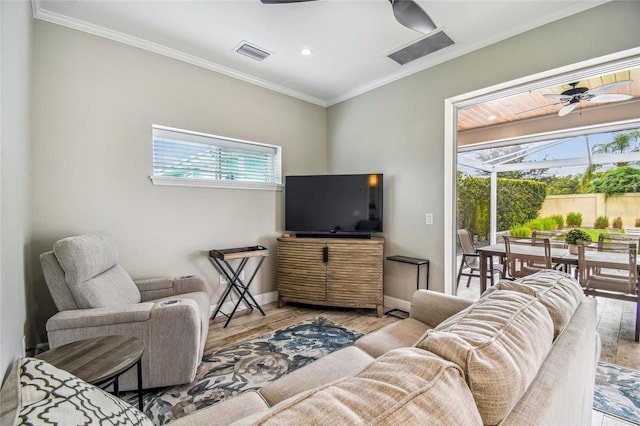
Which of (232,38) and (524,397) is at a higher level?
(232,38)

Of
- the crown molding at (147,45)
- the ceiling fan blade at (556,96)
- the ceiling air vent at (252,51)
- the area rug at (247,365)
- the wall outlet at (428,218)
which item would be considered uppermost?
the ceiling air vent at (252,51)

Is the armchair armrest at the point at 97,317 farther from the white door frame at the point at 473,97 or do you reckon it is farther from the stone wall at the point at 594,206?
the stone wall at the point at 594,206

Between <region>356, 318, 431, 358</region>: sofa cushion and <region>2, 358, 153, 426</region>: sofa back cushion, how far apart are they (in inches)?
42.4

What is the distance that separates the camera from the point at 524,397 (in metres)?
0.68

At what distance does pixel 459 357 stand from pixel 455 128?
116 inches

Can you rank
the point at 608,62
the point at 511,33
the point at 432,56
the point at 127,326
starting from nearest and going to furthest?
the point at 127,326
the point at 608,62
the point at 511,33
the point at 432,56

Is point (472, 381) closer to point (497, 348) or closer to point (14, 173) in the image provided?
point (497, 348)

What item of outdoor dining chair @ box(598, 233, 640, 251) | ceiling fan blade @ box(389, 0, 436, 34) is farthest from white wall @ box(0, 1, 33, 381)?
outdoor dining chair @ box(598, 233, 640, 251)

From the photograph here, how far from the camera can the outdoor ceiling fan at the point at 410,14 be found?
186cm

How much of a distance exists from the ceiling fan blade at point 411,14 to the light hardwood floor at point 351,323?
2.66 m

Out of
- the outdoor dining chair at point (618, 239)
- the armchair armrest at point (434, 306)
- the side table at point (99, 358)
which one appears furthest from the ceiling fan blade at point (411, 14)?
the outdoor dining chair at point (618, 239)

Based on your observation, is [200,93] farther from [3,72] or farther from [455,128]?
[455,128]

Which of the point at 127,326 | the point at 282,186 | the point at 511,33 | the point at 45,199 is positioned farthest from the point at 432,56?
the point at 45,199

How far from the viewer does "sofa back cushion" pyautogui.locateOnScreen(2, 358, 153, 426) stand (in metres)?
0.64
